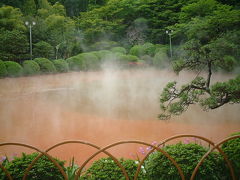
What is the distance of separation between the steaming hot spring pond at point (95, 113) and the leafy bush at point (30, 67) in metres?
0.06

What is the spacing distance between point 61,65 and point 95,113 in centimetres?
59

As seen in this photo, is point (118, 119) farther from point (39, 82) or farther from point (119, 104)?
point (39, 82)

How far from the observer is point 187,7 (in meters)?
2.57

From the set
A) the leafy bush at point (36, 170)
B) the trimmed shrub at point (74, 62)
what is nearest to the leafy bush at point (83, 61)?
the trimmed shrub at point (74, 62)

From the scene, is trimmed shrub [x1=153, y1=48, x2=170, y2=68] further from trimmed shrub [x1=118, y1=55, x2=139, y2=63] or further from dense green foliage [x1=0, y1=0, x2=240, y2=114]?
trimmed shrub [x1=118, y1=55, x2=139, y2=63]

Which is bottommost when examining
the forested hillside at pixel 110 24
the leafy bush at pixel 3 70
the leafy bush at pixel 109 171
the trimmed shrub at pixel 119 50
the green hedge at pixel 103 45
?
the leafy bush at pixel 109 171

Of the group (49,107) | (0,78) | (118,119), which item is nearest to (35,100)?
(49,107)

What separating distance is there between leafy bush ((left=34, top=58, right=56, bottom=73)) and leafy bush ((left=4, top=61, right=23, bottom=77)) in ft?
0.59

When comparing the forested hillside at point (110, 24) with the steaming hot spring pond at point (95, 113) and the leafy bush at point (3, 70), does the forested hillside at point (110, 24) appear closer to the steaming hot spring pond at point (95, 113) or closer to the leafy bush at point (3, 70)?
the leafy bush at point (3, 70)

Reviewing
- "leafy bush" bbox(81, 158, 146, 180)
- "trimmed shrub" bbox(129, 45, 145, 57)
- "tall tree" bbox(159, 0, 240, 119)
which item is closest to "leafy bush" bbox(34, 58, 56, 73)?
"trimmed shrub" bbox(129, 45, 145, 57)

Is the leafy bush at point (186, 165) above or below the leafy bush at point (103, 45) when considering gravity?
below

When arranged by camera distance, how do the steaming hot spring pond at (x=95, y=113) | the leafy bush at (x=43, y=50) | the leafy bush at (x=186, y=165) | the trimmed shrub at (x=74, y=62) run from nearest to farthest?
the leafy bush at (x=186, y=165) < the steaming hot spring pond at (x=95, y=113) < the leafy bush at (x=43, y=50) < the trimmed shrub at (x=74, y=62)

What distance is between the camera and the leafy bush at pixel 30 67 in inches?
99.7

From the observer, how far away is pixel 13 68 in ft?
8.11
